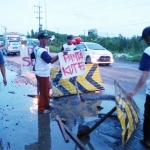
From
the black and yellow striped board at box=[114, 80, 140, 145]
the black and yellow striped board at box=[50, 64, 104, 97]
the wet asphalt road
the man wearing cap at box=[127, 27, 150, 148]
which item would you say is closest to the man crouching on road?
the wet asphalt road

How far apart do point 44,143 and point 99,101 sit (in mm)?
3231

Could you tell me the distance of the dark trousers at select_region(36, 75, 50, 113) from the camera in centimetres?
609

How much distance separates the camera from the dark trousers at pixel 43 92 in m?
6.09

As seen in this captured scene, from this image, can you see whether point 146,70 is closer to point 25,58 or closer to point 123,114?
point 123,114

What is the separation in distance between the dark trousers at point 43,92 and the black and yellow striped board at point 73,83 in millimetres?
1496

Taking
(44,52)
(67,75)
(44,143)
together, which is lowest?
(44,143)

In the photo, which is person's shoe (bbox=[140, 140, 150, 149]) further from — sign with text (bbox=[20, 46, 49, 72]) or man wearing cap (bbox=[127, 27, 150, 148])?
sign with text (bbox=[20, 46, 49, 72])

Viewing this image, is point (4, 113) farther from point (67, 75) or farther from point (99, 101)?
point (99, 101)

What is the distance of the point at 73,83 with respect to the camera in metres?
7.88

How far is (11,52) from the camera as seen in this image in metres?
28.8

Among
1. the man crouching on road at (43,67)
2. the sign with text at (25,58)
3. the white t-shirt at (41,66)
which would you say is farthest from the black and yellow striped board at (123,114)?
the sign with text at (25,58)

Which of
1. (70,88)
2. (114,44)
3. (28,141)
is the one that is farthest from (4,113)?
(114,44)

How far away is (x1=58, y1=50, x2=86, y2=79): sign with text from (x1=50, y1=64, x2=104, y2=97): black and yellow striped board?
182 cm

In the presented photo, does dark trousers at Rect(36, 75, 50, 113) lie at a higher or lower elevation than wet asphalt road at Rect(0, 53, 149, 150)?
higher
